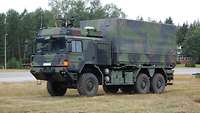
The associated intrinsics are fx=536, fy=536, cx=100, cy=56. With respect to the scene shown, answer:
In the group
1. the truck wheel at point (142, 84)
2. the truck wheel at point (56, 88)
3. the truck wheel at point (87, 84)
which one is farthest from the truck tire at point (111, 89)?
the truck wheel at point (87, 84)

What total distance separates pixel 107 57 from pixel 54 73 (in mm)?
3243

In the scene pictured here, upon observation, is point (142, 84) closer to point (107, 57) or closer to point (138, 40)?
point (138, 40)

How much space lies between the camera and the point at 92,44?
24.0 metres

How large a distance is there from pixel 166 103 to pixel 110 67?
6402 millimetres

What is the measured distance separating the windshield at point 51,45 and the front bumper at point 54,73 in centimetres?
81

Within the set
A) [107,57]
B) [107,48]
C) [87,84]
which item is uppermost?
[107,48]

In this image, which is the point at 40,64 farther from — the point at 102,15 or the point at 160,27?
the point at 102,15

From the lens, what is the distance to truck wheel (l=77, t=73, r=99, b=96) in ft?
76.7

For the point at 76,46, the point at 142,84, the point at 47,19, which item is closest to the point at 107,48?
the point at 76,46

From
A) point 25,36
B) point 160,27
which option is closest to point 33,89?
point 160,27

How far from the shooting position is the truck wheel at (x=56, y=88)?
24.9 metres

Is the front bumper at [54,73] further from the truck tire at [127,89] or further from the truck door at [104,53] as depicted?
the truck tire at [127,89]

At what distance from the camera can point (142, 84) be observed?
1062 inches

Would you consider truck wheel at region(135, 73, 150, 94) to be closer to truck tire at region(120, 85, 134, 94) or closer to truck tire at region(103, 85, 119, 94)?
truck tire at region(120, 85, 134, 94)
